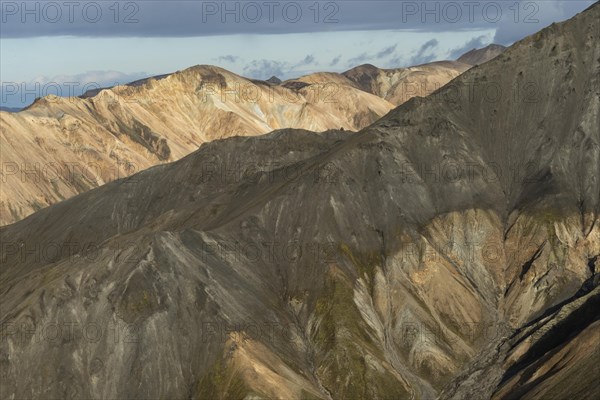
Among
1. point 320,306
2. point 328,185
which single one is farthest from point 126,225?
point 320,306

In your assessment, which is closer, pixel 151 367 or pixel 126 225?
pixel 151 367

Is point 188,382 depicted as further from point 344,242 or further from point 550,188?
point 550,188

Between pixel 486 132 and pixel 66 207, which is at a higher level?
pixel 486 132

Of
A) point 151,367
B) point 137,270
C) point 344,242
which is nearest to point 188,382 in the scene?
point 151,367

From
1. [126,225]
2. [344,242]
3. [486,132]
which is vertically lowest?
[126,225]

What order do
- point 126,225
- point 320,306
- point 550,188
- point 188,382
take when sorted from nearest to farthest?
point 188,382, point 320,306, point 550,188, point 126,225

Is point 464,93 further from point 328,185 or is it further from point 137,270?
point 137,270

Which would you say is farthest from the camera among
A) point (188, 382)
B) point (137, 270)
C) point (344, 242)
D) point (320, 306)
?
point (344, 242)
